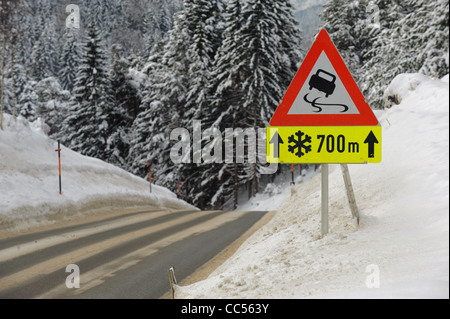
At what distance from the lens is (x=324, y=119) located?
13.2ft

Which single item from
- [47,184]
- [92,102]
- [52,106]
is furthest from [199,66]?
[52,106]

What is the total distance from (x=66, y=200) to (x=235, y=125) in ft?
57.4

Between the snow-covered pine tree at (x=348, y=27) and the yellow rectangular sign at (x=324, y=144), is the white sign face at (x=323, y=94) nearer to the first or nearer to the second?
the yellow rectangular sign at (x=324, y=144)

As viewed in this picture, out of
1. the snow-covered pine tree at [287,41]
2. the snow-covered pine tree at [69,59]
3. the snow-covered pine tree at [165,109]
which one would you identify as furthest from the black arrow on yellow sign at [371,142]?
the snow-covered pine tree at [69,59]

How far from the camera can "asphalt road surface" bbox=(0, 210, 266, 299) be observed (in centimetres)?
558

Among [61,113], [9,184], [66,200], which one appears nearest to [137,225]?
[66,200]

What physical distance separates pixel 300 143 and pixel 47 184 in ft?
38.1

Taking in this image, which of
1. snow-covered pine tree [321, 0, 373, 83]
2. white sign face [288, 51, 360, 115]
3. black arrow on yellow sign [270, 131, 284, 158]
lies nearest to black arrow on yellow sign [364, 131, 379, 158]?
white sign face [288, 51, 360, 115]

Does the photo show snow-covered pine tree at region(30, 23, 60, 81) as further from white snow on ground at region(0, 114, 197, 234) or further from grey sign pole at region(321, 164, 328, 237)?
grey sign pole at region(321, 164, 328, 237)

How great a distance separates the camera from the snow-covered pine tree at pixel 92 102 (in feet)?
126

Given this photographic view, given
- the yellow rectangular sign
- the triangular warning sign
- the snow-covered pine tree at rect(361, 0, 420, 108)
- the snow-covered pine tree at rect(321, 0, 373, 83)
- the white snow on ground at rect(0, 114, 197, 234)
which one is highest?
the snow-covered pine tree at rect(321, 0, 373, 83)

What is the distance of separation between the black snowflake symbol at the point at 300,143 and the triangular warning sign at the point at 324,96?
0.43 ft

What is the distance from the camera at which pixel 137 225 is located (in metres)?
11.1

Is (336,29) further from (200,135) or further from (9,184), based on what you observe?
(9,184)
